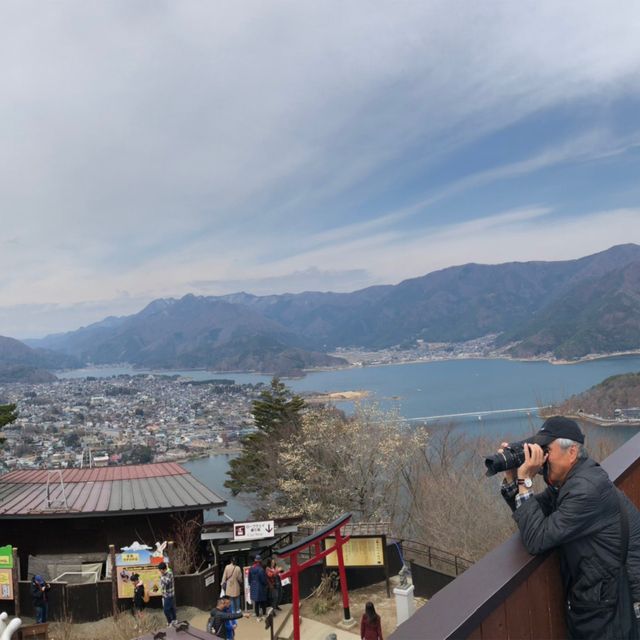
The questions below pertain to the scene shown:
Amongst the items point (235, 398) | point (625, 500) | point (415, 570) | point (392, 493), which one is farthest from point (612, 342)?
point (625, 500)

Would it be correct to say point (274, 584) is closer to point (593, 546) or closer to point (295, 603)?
point (295, 603)

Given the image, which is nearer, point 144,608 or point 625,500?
point 625,500

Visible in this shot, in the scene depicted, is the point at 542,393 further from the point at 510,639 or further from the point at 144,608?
the point at 510,639

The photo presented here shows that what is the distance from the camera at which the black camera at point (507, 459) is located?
6.69 ft

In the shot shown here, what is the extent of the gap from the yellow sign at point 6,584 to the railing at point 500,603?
35.1ft

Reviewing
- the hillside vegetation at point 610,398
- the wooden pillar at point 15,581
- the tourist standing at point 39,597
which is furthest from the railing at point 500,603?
the hillside vegetation at point 610,398

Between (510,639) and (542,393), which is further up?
(510,639)

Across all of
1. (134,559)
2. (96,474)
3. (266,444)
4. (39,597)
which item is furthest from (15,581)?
(266,444)

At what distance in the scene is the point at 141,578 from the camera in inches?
379

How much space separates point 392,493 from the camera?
21953 mm

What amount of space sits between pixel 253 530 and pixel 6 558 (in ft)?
14.4

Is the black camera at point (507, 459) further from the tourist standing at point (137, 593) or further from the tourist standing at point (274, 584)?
the tourist standing at point (137, 593)

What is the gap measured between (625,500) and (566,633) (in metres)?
0.52

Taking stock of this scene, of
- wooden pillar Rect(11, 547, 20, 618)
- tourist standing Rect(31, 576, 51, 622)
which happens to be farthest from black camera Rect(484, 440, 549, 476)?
wooden pillar Rect(11, 547, 20, 618)
